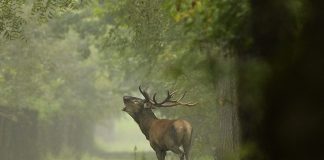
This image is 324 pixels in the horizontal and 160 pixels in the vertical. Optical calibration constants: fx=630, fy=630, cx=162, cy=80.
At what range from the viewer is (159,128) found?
448 inches

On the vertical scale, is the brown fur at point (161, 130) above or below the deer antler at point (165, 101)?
below

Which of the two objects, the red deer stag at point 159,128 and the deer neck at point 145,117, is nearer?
the red deer stag at point 159,128

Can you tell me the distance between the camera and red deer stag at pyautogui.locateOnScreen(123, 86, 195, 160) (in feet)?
37.1

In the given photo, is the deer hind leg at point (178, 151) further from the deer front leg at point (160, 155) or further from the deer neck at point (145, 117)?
the deer neck at point (145, 117)

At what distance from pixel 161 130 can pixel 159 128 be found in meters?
0.06

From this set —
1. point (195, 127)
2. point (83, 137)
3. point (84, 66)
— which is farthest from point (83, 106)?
point (195, 127)

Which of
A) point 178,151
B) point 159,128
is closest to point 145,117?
point 159,128

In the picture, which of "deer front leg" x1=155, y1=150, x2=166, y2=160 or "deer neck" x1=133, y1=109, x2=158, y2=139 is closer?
"deer front leg" x1=155, y1=150, x2=166, y2=160

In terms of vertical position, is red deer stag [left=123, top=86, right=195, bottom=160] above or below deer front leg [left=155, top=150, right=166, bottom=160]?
above

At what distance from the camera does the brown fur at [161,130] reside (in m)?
11.3

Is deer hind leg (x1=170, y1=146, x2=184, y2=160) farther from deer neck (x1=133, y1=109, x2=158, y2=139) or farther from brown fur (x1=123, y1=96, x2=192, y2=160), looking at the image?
deer neck (x1=133, y1=109, x2=158, y2=139)

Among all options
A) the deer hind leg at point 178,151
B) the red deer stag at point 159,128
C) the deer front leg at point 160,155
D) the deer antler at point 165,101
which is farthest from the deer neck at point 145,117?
the deer hind leg at point 178,151

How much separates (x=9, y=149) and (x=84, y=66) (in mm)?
23038

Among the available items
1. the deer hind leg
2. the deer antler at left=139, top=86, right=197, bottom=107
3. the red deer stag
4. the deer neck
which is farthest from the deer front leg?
the deer antler at left=139, top=86, right=197, bottom=107
